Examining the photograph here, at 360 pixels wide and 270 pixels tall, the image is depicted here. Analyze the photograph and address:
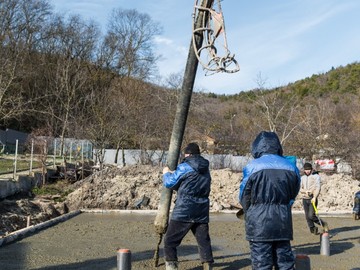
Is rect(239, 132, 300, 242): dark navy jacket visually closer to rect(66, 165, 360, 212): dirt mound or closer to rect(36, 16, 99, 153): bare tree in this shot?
rect(66, 165, 360, 212): dirt mound

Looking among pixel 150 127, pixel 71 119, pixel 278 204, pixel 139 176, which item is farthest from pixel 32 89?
pixel 278 204

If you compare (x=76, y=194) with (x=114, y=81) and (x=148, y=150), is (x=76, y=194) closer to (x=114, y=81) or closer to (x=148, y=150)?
(x=148, y=150)

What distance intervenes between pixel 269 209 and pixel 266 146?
69 cm

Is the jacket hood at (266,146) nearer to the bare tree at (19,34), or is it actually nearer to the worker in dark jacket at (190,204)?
the worker in dark jacket at (190,204)

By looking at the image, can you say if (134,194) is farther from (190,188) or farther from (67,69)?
(67,69)

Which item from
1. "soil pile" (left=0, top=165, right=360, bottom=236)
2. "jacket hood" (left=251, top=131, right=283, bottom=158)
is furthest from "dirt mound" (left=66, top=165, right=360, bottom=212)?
"jacket hood" (left=251, top=131, right=283, bottom=158)

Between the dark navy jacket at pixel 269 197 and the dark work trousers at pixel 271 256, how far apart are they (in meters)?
0.09

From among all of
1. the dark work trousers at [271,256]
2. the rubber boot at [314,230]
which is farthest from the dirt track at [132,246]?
the dark work trousers at [271,256]

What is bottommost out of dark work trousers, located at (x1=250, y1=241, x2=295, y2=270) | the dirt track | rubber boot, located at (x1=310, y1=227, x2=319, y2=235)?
the dirt track

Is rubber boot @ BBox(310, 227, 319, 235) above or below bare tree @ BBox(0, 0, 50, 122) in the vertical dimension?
below

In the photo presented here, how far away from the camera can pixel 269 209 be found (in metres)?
5.11

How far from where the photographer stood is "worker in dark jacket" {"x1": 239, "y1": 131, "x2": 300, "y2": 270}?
16.7 ft

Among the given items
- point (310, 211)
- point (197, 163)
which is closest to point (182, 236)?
point (197, 163)

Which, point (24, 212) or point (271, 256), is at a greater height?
point (271, 256)
